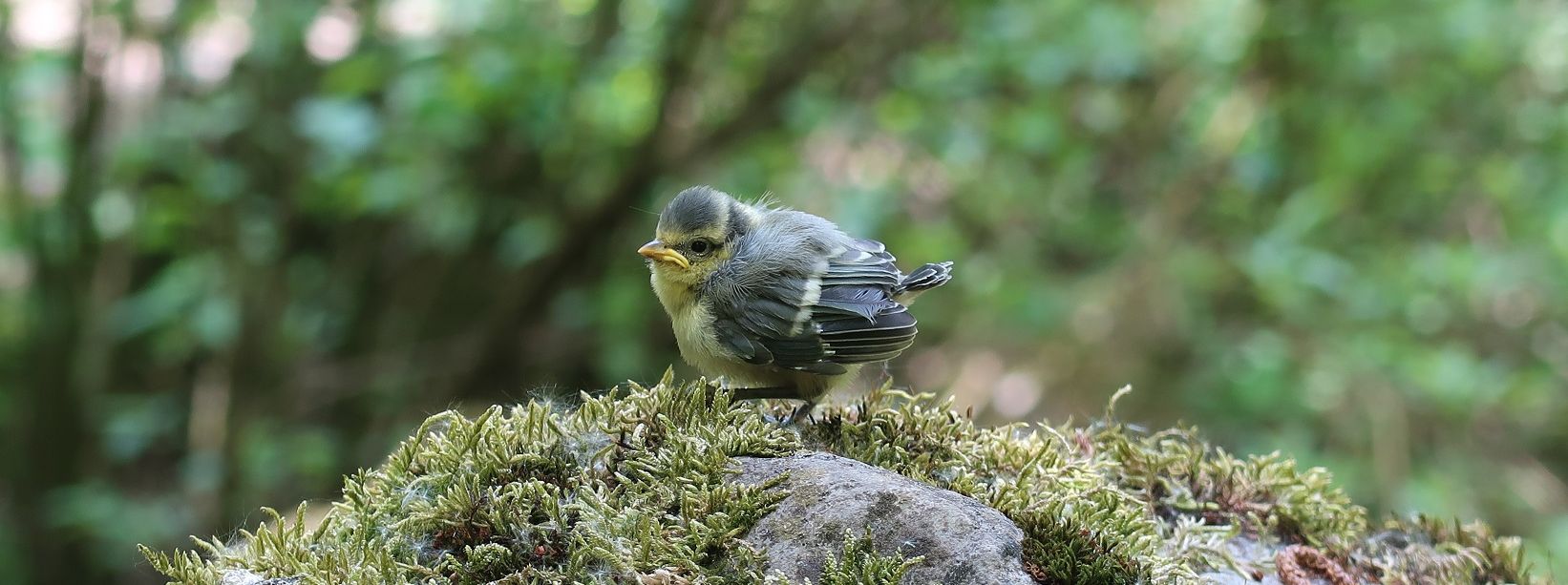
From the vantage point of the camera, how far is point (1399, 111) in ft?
19.5

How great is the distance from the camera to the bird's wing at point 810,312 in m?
2.33

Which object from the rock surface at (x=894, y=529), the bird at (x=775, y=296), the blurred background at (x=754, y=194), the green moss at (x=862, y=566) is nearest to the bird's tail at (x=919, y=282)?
the bird at (x=775, y=296)

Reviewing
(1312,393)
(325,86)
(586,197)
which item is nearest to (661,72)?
(586,197)

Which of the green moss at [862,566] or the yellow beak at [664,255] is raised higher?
the yellow beak at [664,255]

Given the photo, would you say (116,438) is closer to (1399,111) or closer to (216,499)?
(216,499)

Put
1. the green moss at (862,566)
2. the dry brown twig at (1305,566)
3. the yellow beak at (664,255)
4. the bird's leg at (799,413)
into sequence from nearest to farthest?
the green moss at (862,566) < the dry brown twig at (1305,566) < the bird's leg at (799,413) < the yellow beak at (664,255)

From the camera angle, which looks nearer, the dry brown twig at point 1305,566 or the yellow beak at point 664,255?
the dry brown twig at point 1305,566

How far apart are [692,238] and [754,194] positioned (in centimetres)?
235

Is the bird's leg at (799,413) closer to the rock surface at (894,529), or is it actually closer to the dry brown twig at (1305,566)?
the rock surface at (894,529)

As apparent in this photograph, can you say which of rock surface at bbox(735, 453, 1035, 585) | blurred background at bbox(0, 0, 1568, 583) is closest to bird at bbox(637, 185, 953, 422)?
rock surface at bbox(735, 453, 1035, 585)

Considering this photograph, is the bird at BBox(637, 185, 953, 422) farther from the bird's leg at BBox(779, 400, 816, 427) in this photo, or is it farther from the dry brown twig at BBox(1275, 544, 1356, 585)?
the dry brown twig at BBox(1275, 544, 1356, 585)

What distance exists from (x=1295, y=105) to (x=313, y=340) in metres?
5.40

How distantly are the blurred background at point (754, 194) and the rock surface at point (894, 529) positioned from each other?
10.5 feet

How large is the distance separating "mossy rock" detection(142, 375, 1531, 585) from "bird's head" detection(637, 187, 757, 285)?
0.49m
